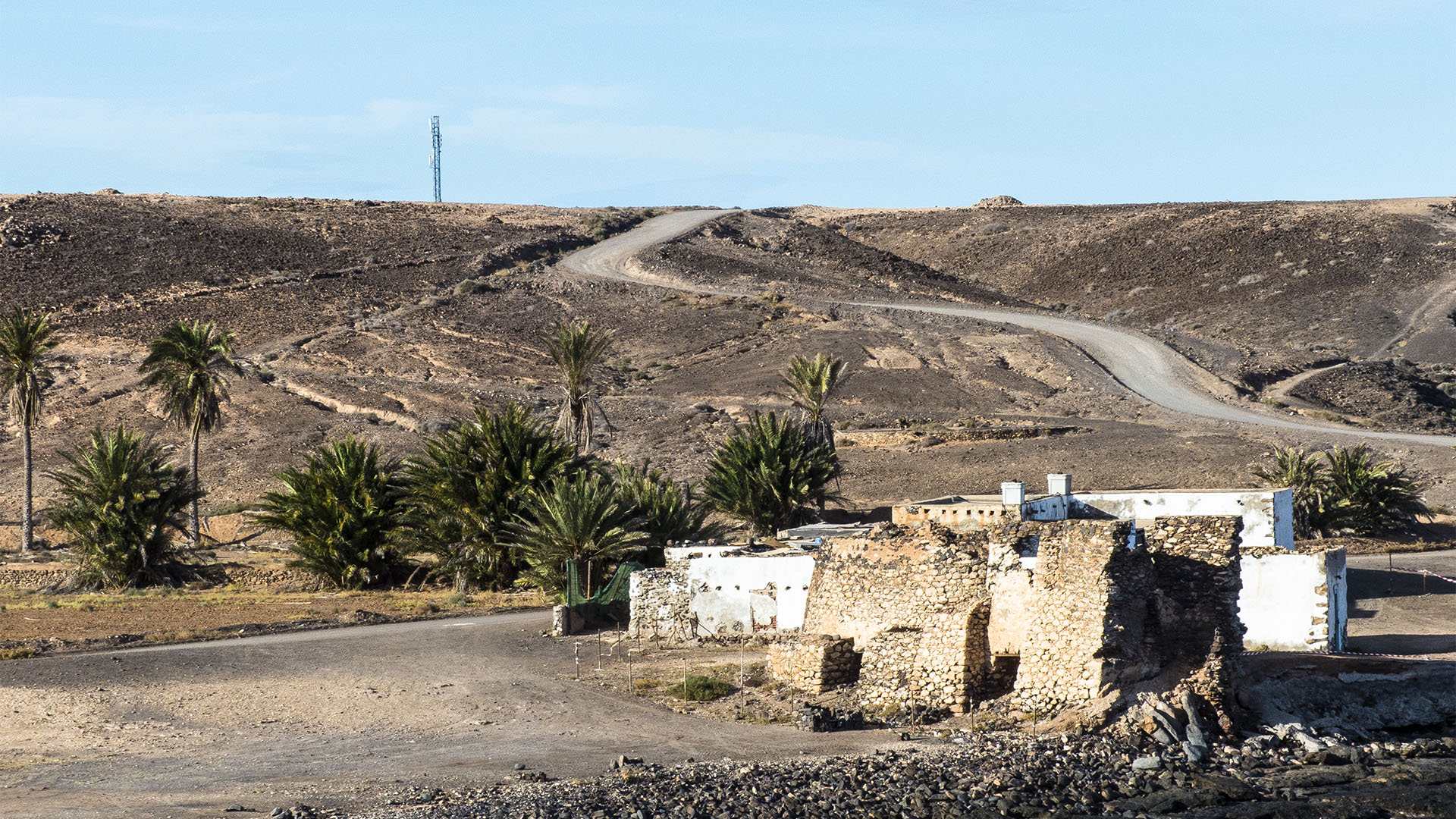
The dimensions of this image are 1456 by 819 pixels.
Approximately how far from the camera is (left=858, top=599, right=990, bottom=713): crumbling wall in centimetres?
2069

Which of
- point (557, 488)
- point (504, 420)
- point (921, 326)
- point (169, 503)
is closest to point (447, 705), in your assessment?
point (557, 488)

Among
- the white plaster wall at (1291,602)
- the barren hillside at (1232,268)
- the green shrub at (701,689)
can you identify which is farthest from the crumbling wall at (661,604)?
the barren hillside at (1232,268)

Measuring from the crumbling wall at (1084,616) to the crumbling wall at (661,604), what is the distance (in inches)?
392

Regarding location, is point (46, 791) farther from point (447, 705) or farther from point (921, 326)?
point (921, 326)

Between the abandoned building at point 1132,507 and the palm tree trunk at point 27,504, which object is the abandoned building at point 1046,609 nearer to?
the abandoned building at point 1132,507

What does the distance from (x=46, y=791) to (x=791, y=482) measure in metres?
28.6

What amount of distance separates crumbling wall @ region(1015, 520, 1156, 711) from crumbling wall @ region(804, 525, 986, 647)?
133 cm

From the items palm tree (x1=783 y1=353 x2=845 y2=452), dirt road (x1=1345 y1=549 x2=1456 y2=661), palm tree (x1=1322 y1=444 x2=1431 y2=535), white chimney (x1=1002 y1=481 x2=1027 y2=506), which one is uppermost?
palm tree (x1=783 y1=353 x2=845 y2=452)

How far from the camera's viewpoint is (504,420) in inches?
1462

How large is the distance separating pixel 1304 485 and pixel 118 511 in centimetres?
3345

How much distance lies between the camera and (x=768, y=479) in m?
43.5

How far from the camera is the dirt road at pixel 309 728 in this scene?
17.5 m

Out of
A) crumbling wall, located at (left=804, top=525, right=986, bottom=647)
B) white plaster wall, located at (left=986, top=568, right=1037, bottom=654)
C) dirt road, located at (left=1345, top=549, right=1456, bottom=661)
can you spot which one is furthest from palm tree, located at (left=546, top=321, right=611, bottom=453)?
white plaster wall, located at (left=986, top=568, right=1037, bottom=654)

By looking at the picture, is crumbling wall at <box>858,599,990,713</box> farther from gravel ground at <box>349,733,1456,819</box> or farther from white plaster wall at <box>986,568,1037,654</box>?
gravel ground at <box>349,733,1456,819</box>
